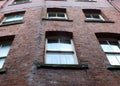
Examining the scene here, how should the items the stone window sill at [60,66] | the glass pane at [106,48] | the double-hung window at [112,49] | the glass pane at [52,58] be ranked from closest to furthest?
1. the stone window sill at [60,66]
2. the glass pane at [52,58]
3. the double-hung window at [112,49]
4. the glass pane at [106,48]

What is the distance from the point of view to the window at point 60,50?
836cm

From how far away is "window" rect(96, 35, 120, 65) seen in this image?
8838 mm

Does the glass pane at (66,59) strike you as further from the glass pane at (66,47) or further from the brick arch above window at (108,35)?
the brick arch above window at (108,35)

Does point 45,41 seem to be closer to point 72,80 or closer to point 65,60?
point 65,60

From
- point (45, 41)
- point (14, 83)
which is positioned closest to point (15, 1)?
point (45, 41)

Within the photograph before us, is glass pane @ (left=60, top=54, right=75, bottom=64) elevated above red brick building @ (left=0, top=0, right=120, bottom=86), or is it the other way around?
red brick building @ (left=0, top=0, right=120, bottom=86)

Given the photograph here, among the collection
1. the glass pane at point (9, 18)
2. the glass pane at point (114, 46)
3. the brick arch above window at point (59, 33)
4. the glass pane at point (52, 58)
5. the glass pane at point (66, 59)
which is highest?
the brick arch above window at point (59, 33)

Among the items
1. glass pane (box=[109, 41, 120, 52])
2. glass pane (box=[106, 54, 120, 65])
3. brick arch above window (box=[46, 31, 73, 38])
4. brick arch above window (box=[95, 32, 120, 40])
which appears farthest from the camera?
brick arch above window (box=[95, 32, 120, 40])

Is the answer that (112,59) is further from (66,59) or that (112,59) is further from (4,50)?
(4,50)

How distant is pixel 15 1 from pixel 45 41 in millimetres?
8102

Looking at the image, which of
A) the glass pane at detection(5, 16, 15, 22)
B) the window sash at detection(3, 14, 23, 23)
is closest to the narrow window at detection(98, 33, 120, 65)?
the window sash at detection(3, 14, 23, 23)

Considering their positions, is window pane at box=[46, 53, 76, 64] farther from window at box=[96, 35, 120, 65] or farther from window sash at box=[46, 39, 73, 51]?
window at box=[96, 35, 120, 65]

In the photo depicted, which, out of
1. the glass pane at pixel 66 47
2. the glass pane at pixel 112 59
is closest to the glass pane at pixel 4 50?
the glass pane at pixel 66 47

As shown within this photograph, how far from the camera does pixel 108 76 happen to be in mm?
7273
